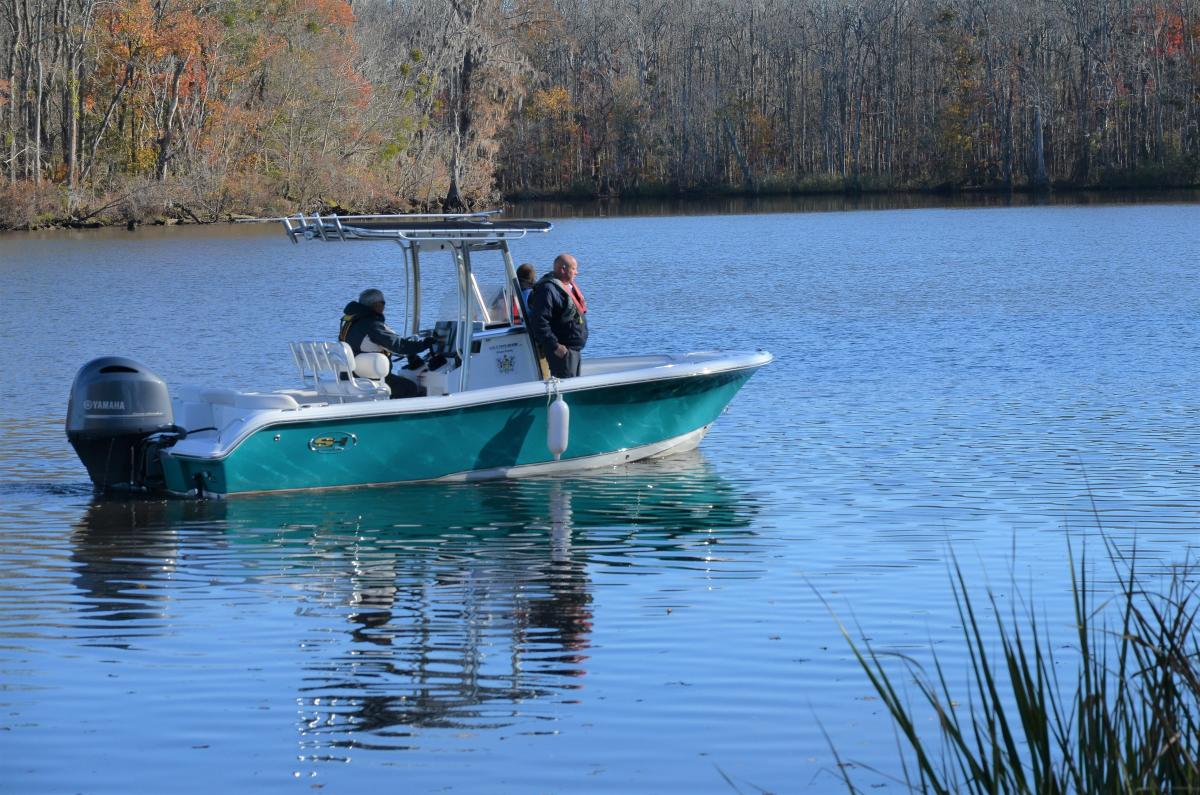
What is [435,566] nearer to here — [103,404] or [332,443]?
[332,443]

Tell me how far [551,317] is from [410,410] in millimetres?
1349

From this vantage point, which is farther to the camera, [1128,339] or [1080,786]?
[1128,339]

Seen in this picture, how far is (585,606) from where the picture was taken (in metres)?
8.39

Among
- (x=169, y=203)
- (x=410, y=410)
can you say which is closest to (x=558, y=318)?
(x=410, y=410)

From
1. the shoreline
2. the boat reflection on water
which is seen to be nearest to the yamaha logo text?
the boat reflection on water

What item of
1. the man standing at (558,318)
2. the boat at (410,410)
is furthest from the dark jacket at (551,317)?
the boat at (410,410)

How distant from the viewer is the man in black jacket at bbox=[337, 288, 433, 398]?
1177 centimetres

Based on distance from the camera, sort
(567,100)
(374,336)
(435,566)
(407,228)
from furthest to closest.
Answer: (567,100), (407,228), (374,336), (435,566)

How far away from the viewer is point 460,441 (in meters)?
11.8

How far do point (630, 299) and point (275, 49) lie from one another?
35575mm

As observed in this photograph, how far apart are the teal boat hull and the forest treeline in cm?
4225

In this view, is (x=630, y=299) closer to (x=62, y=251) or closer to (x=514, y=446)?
(x=514, y=446)

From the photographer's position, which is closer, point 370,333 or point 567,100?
point 370,333

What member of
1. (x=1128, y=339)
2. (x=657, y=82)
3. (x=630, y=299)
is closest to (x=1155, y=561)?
(x=1128, y=339)
